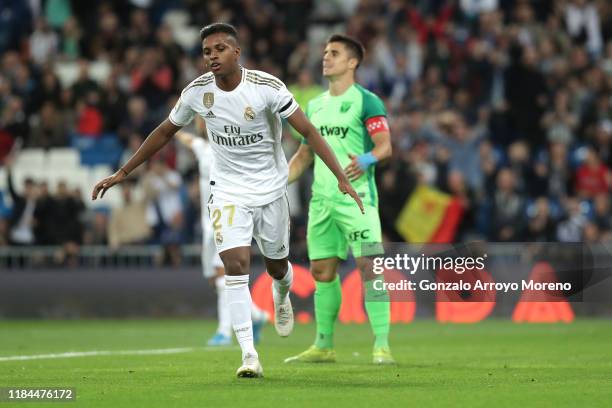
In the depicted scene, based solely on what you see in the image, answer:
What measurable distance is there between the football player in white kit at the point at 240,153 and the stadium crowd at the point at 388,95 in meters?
10.6

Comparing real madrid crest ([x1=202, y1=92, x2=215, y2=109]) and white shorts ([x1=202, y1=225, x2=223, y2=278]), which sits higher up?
real madrid crest ([x1=202, y1=92, x2=215, y2=109])

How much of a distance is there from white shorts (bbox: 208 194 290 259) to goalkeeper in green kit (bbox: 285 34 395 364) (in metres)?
1.27

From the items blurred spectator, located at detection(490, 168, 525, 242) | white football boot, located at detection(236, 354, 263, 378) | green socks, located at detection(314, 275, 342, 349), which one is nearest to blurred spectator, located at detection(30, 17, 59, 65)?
blurred spectator, located at detection(490, 168, 525, 242)

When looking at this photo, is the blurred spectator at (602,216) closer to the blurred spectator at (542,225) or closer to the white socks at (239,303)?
the blurred spectator at (542,225)

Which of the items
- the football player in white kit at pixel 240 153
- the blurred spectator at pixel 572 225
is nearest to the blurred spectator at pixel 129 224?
the blurred spectator at pixel 572 225

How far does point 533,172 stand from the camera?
2281 cm

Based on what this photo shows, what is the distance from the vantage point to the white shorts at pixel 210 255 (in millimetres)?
15406

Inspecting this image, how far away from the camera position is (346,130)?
1224 cm

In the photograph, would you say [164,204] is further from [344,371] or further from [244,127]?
[244,127]

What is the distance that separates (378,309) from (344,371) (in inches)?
48.6

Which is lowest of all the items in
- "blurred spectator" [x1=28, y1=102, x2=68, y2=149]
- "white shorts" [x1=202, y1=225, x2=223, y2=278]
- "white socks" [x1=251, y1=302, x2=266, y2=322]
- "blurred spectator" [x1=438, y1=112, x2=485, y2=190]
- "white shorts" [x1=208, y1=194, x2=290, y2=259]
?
"white socks" [x1=251, y1=302, x2=266, y2=322]

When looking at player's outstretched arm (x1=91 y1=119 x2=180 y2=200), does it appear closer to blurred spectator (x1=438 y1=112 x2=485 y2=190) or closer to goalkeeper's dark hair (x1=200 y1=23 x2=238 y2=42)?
goalkeeper's dark hair (x1=200 y1=23 x2=238 y2=42)

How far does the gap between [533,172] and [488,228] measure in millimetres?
1584

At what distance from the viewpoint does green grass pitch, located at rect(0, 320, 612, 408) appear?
858 cm
